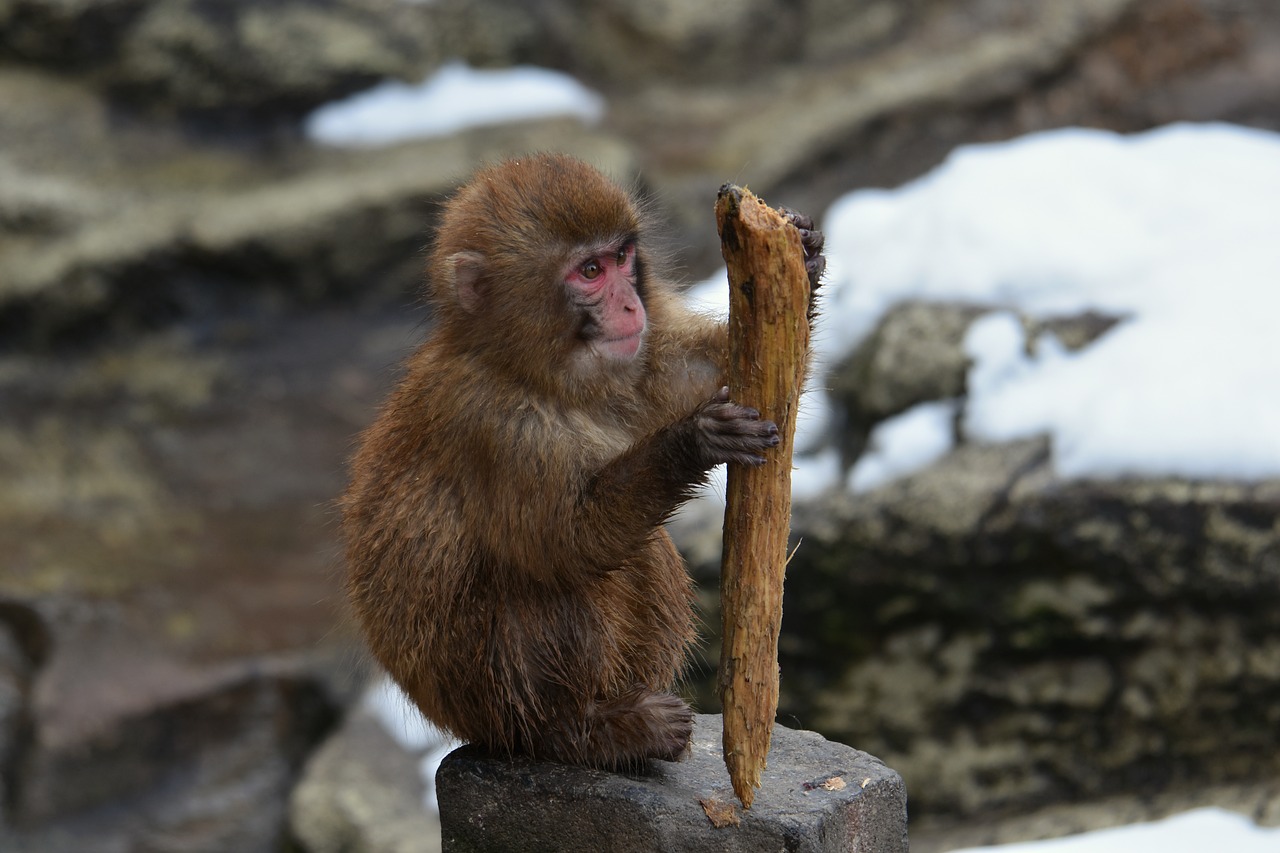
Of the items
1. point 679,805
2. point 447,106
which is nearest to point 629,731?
point 679,805

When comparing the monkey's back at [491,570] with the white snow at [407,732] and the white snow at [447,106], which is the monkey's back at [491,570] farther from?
the white snow at [447,106]

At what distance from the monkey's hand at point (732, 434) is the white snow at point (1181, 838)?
2.54 m

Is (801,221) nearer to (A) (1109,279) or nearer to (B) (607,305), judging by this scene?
(B) (607,305)

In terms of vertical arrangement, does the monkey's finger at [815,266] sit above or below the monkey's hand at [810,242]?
below

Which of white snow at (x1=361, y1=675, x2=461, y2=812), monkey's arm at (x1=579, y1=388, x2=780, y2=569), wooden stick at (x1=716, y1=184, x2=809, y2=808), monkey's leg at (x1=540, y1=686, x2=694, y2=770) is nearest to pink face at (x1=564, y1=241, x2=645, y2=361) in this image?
monkey's arm at (x1=579, y1=388, x2=780, y2=569)

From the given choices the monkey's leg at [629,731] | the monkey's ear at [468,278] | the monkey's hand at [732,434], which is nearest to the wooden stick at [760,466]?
the monkey's hand at [732,434]

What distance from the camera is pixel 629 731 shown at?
3.82m

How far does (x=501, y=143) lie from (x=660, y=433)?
320 inches

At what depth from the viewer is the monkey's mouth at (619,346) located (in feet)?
12.5

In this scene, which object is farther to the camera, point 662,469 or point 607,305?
point 607,305

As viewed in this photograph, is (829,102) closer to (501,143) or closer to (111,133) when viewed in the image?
(501,143)

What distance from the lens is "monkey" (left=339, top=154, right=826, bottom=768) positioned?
3.71 meters

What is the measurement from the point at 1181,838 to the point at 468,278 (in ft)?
10.5

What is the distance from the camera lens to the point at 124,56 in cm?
1112
